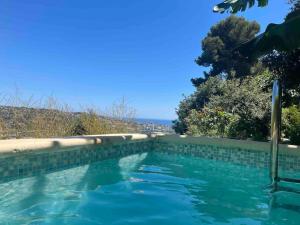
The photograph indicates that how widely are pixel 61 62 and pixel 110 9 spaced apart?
8.48 m

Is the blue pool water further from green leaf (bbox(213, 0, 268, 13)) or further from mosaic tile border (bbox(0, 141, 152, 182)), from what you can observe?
green leaf (bbox(213, 0, 268, 13))

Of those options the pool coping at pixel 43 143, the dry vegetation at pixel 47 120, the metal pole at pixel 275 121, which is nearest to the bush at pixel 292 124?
the metal pole at pixel 275 121

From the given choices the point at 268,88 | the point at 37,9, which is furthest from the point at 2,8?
the point at 268,88

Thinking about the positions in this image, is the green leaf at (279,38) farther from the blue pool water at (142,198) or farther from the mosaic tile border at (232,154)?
the mosaic tile border at (232,154)

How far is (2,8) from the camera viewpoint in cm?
1391

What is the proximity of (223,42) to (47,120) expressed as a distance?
15125 mm

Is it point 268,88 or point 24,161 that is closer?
point 24,161

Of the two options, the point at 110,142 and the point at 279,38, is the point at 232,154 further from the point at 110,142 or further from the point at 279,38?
the point at 279,38

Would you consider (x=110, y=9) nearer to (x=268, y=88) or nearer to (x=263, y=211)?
(x=268, y=88)

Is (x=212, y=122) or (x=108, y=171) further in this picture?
(x=212, y=122)

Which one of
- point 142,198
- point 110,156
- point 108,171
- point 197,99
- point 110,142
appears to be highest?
point 197,99

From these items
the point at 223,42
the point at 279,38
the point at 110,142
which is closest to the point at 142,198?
the point at 110,142

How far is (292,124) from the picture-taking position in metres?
6.68

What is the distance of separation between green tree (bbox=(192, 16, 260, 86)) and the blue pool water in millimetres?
14394
